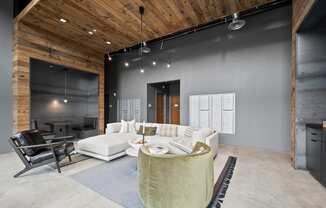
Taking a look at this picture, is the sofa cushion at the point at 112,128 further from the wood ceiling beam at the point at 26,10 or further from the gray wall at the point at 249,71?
the wood ceiling beam at the point at 26,10

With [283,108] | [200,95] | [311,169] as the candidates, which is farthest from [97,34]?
[311,169]

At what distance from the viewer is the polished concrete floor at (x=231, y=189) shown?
193cm

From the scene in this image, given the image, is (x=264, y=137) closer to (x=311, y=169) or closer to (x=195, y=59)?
(x=311, y=169)

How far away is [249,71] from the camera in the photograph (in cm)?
451

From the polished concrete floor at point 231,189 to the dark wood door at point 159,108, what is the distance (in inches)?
176

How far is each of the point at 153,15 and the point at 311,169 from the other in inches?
192

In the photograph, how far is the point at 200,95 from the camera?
5.33 m

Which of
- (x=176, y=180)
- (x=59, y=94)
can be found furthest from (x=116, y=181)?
(x=59, y=94)

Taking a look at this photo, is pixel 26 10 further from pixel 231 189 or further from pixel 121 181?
pixel 231 189

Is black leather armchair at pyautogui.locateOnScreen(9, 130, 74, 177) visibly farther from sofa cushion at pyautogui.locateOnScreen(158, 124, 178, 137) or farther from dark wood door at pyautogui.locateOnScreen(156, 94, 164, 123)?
dark wood door at pyautogui.locateOnScreen(156, 94, 164, 123)

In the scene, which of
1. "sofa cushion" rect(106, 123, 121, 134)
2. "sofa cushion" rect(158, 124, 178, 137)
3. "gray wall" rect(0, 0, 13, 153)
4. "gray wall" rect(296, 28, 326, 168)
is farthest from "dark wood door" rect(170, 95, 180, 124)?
"gray wall" rect(0, 0, 13, 153)

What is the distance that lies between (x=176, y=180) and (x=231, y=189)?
134 cm

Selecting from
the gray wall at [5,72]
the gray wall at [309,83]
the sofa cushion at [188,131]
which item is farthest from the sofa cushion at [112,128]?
the gray wall at [309,83]

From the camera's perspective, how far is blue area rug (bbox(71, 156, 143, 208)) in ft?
6.71
